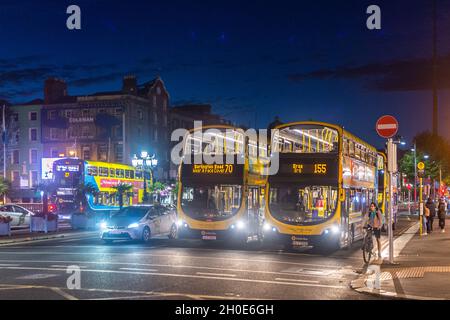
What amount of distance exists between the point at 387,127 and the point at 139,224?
479 inches

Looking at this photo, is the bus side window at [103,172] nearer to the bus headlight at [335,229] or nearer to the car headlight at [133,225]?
the car headlight at [133,225]

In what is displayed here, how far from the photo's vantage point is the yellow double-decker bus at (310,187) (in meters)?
22.1

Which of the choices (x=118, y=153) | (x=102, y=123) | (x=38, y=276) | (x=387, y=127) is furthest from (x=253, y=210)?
(x=102, y=123)

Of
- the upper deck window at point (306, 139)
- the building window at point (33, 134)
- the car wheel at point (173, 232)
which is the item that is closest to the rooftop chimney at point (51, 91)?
the building window at point (33, 134)

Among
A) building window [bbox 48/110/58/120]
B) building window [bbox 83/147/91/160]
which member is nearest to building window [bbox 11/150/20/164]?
building window [bbox 48/110/58/120]

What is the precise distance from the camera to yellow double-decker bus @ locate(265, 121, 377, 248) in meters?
22.1

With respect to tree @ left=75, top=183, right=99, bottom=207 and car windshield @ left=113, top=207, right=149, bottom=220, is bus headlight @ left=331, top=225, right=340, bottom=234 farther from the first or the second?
tree @ left=75, top=183, right=99, bottom=207

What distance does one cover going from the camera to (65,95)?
80.1m

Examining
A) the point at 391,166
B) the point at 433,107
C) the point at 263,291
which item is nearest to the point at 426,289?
the point at 263,291

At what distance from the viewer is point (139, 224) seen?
1020 inches

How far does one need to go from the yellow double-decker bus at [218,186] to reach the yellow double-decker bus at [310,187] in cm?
197

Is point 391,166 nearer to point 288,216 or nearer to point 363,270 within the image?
point 363,270

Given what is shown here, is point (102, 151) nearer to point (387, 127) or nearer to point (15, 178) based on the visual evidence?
point (15, 178)

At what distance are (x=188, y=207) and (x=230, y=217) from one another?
1.86 m
